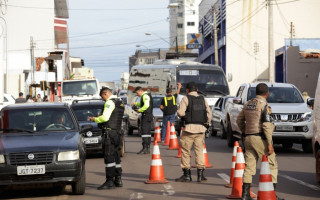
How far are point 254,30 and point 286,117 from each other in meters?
44.6

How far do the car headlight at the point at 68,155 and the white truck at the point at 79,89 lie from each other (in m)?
26.9

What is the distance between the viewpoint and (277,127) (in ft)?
65.7

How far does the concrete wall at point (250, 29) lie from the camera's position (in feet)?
208

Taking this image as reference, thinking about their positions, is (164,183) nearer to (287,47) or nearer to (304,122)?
(304,122)

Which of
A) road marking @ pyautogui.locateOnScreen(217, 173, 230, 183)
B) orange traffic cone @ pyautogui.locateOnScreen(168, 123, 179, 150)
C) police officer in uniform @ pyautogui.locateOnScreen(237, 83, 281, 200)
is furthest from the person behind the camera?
orange traffic cone @ pyautogui.locateOnScreen(168, 123, 179, 150)

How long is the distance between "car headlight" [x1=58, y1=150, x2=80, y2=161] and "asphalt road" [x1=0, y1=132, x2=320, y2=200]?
26.3 inches

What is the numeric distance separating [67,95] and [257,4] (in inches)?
1165

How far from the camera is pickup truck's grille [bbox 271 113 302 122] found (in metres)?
20.1

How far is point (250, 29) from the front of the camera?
2525 inches

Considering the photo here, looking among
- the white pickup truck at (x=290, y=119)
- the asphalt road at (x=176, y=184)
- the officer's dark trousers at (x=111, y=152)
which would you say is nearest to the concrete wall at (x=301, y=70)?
the white pickup truck at (x=290, y=119)

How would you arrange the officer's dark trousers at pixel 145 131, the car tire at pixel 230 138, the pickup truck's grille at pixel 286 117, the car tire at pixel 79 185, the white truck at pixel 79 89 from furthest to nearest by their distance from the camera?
the white truck at pixel 79 89 < the car tire at pixel 230 138 < the officer's dark trousers at pixel 145 131 < the pickup truck's grille at pixel 286 117 < the car tire at pixel 79 185

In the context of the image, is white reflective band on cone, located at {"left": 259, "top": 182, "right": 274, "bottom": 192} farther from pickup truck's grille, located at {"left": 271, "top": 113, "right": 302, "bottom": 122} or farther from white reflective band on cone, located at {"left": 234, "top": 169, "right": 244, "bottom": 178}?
pickup truck's grille, located at {"left": 271, "top": 113, "right": 302, "bottom": 122}

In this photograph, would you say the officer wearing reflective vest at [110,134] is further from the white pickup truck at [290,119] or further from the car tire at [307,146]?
the car tire at [307,146]

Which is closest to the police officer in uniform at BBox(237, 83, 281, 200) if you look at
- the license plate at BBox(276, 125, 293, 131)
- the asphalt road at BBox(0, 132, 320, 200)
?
the asphalt road at BBox(0, 132, 320, 200)
